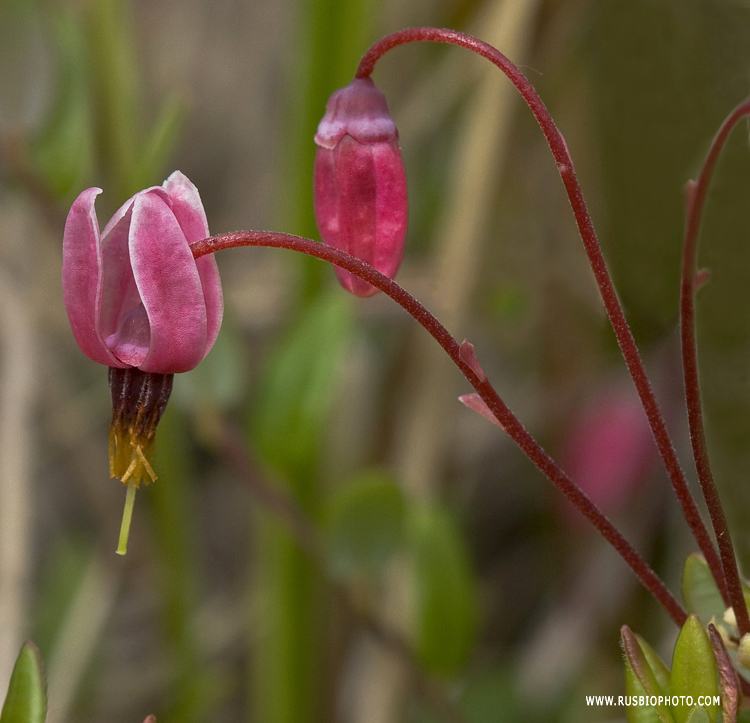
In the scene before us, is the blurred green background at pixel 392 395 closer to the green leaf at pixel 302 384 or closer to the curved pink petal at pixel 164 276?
the green leaf at pixel 302 384

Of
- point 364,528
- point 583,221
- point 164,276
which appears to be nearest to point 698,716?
point 583,221

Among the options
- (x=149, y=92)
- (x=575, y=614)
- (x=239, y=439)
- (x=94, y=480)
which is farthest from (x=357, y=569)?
(x=149, y=92)

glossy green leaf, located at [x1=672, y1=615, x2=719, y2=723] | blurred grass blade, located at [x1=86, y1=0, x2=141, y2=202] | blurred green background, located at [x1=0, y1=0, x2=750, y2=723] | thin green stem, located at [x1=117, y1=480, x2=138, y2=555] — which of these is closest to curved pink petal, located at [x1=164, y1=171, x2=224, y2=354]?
thin green stem, located at [x1=117, y1=480, x2=138, y2=555]

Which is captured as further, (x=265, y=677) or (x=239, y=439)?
(x=265, y=677)

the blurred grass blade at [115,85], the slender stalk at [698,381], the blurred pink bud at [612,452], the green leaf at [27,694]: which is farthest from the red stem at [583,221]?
the blurred pink bud at [612,452]

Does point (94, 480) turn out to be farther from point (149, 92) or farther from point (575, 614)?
point (149, 92)

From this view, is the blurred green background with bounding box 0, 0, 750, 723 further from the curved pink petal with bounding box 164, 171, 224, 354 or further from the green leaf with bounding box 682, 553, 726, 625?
the curved pink petal with bounding box 164, 171, 224, 354
